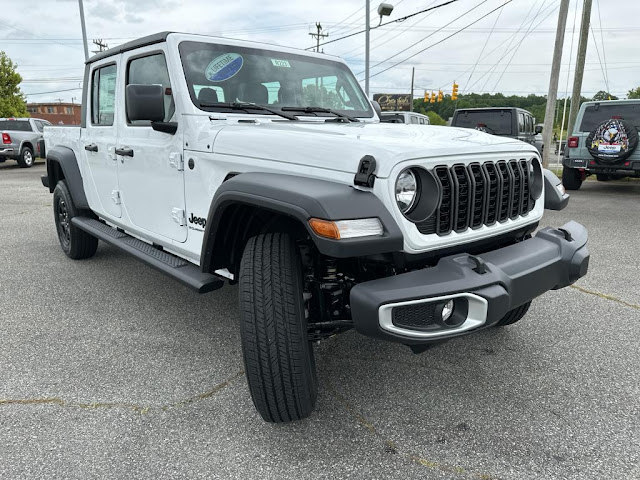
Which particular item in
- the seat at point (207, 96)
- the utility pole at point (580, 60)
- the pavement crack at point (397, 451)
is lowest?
the pavement crack at point (397, 451)

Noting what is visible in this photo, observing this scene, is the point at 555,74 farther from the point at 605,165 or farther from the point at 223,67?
the point at 223,67

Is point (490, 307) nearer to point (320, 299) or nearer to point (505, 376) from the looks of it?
point (320, 299)

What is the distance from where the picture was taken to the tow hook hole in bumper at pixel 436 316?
196 centimetres

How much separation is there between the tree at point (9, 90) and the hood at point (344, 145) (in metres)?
33.1

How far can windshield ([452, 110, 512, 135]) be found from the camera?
1239 centimetres

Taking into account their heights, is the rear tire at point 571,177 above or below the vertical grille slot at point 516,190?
below

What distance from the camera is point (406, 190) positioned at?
2135 mm

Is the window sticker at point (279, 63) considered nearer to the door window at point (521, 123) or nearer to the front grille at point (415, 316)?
the front grille at point (415, 316)

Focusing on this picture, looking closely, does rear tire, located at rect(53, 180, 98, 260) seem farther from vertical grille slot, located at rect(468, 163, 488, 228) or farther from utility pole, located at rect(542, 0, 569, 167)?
utility pole, located at rect(542, 0, 569, 167)

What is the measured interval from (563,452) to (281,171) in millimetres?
1751

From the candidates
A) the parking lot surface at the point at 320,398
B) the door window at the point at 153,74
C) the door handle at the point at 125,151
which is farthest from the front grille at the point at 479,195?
the door handle at the point at 125,151

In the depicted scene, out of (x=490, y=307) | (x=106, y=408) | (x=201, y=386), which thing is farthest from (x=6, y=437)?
(x=490, y=307)

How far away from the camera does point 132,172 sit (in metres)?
3.64

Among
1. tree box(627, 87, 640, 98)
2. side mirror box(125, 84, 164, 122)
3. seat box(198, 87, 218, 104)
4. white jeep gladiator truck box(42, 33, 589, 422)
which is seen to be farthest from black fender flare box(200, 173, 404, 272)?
tree box(627, 87, 640, 98)
